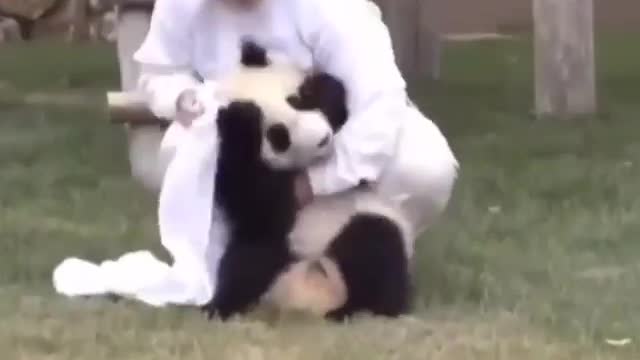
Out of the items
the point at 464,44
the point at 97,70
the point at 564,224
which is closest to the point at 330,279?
the point at 564,224

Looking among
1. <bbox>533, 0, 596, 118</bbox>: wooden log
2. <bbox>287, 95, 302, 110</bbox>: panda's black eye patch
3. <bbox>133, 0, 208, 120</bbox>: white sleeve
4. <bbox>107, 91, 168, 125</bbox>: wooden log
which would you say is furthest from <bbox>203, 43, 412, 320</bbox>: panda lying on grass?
<bbox>533, 0, 596, 118</bbox>: wooden log

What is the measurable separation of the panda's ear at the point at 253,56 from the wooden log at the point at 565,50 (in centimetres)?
199

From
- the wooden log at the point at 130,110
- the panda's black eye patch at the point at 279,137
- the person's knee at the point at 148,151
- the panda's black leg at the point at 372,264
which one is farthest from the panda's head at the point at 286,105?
the person's knee at the point at 148,151

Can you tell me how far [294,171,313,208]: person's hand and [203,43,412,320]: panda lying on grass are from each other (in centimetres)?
1

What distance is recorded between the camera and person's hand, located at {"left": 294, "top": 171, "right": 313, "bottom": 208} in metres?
1.67

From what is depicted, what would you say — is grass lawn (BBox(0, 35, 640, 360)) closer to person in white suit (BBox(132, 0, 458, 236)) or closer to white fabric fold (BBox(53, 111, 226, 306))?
white fabric fold (BBox(53, 111, 226, 306))

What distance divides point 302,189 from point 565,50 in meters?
2.03

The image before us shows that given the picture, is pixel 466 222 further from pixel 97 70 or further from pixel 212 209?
pixel 97 70

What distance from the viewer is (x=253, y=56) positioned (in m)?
1.70

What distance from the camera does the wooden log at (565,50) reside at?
356cm

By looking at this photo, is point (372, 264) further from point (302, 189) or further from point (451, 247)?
point (451, 247)

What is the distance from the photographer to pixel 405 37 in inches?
180

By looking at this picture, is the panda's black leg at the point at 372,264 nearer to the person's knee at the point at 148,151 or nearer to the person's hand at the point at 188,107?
the person's hand at the point at 188,107

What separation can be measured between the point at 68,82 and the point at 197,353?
→ 3.37 meters
